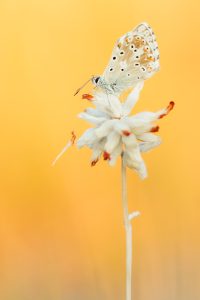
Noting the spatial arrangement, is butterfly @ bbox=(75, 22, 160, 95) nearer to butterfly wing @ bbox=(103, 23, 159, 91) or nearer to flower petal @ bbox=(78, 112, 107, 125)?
butterfly wing @ bbox=(103, 23, 159, 91)

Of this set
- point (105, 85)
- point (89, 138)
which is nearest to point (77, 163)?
point (105, 85)

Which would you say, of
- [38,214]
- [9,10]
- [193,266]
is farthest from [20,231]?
[9,10]

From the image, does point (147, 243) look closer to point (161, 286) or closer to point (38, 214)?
point (161, 286)

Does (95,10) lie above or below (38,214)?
above

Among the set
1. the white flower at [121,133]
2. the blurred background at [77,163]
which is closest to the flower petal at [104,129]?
the white flower at [121,133]

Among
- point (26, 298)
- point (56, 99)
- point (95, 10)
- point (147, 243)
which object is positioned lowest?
point (26, 298)
